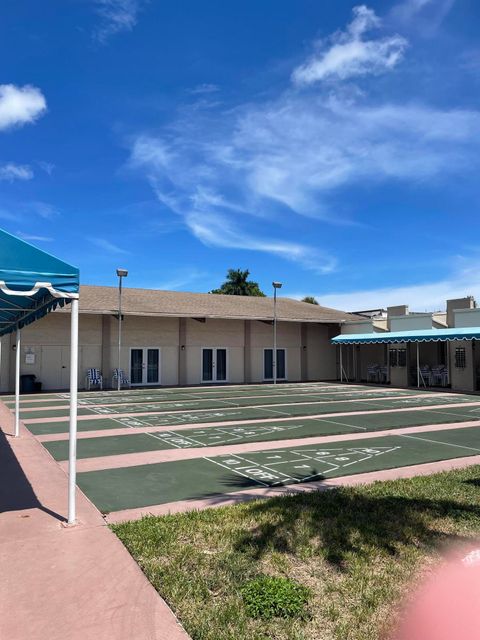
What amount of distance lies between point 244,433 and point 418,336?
51.4ft

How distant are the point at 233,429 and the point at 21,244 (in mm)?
8423

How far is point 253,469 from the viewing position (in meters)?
8.52

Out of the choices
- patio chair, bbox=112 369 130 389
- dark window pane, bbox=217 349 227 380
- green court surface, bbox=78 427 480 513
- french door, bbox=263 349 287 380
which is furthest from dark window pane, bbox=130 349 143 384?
green court surface, bbox=78 427 480 513

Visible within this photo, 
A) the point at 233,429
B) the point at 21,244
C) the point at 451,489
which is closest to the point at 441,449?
the point at 451,489

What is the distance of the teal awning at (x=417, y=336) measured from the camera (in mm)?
22766

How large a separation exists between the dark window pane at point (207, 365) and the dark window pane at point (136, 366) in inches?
146

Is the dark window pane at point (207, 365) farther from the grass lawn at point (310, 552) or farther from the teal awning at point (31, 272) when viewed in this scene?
the teal awning at point (31, 272)

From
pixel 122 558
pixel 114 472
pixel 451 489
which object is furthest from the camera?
pixel 114 472

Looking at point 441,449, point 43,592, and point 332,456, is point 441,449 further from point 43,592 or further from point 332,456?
point 43,592

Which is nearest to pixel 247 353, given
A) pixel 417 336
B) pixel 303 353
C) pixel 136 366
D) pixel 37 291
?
pixel 303 353

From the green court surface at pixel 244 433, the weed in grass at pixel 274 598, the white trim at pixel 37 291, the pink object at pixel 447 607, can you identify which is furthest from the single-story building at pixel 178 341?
the pink object at pixel 447 607

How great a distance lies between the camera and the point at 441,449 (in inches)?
404

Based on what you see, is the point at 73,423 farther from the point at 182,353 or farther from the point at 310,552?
the point at 182,353

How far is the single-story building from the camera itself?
2391 cm
